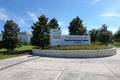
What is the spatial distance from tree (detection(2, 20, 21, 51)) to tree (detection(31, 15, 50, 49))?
4290mm

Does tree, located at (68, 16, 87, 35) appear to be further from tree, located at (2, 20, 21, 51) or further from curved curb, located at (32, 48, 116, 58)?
curved curb, located at (32, 48, 116, 58)

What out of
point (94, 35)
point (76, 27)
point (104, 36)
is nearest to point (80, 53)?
point (76, 27)

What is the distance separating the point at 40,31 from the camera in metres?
27.4

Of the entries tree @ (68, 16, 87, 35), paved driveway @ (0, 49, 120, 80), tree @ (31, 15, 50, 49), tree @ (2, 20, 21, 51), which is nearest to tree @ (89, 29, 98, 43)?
tree @ (68, 16, 87, 35)

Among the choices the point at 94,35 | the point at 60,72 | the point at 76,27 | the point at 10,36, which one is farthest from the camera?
the point at 94,35

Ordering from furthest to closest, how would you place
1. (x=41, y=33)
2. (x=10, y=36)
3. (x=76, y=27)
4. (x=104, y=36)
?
(x=104, y=36), (x=76, y=27), (x=10, y=36), (x=41, y=33)

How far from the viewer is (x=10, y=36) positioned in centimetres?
2938

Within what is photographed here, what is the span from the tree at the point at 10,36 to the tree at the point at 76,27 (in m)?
14.3

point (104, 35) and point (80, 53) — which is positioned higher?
point (104, 35)

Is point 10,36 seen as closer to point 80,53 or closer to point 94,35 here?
point 80,53

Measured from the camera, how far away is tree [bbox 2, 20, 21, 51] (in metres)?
29.3

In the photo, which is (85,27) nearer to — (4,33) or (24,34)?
(4,33)

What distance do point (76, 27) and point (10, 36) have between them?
16758 mm

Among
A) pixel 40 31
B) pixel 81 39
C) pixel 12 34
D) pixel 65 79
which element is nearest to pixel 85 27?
pixel 81 39
